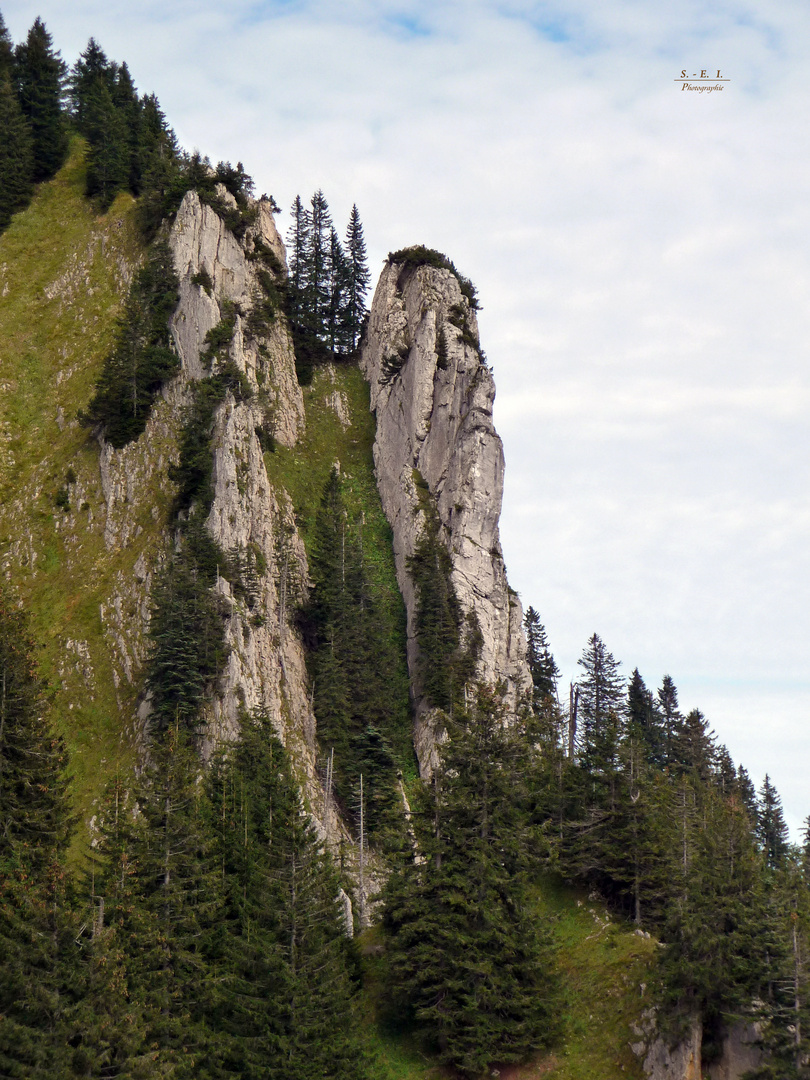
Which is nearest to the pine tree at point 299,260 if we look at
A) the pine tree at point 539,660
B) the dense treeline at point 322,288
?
the dense treeline at point 322,288

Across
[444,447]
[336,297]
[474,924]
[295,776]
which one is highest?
[336,297]

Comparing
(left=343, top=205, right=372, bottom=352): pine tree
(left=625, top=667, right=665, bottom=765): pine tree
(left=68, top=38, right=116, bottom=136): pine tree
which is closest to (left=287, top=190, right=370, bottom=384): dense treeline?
(left=343, top=205, right=372, bottom=352): pine tree

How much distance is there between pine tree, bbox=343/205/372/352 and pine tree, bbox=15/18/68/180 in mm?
33248

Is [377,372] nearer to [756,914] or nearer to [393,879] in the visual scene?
[393,879]

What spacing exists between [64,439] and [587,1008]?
192 feet

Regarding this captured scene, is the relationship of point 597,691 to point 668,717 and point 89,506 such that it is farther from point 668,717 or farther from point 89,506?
point 89,506

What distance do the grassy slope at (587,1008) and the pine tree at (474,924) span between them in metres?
1.08

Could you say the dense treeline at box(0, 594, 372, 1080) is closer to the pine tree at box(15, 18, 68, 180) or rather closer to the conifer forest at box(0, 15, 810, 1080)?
the conifer forest at box(0, 15, 810, 1080)

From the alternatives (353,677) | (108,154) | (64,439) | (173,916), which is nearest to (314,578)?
(353,677)

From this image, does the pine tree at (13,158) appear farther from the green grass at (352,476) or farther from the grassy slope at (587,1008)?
the grassy slope at (587,1008)

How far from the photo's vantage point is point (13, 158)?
97062 millimetres

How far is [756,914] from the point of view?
38594 millimetres

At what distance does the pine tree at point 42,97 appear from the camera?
3959 inches

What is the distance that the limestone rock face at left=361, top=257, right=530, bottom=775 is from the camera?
79.5m
